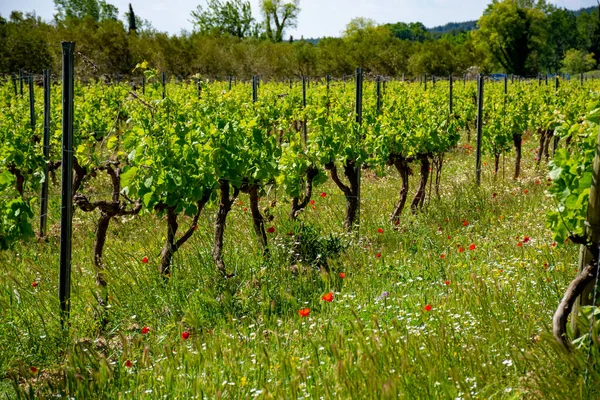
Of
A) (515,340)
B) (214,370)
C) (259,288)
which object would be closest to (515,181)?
(259,288)

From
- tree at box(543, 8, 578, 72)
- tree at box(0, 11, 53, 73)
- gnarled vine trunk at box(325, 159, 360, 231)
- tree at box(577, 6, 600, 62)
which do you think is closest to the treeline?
tree at box(0, 11, 53, 73)

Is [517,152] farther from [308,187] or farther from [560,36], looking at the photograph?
[560,36]

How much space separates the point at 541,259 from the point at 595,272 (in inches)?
93.5

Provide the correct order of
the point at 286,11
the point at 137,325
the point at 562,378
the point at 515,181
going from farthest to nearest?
the point at 286,11 < the point at 515,181 < the point at 137,325 < the point at 562,378

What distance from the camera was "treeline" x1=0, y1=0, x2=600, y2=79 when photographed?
37688 mm

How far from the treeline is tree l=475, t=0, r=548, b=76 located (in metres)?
0.11

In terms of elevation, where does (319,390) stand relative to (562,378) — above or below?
below

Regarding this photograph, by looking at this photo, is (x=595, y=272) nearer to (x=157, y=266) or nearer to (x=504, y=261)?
(x=504, y=261)

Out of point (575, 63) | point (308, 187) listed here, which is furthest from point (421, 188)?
point (575, 63)

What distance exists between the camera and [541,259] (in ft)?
18.1

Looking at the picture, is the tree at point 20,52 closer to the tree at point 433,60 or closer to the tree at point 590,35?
the tree at point 433,60

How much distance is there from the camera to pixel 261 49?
49531mm

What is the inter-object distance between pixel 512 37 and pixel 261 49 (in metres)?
38.9

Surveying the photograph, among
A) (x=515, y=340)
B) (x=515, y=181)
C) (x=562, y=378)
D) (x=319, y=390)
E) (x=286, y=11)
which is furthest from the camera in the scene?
(x=286, y=11)
